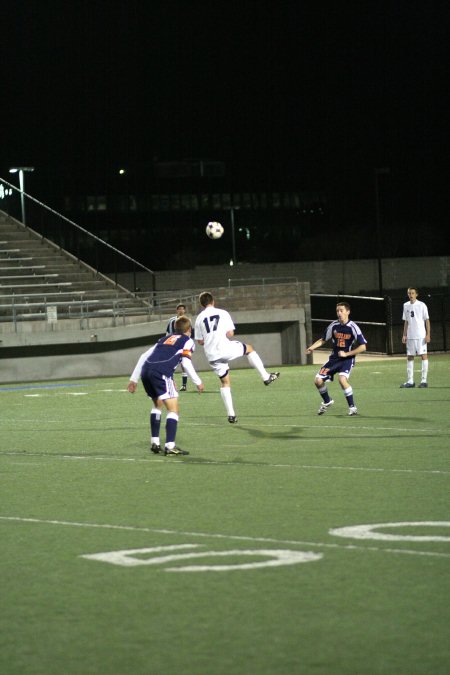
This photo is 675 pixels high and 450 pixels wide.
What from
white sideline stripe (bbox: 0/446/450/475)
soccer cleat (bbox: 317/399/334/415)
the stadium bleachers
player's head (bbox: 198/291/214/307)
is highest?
the stadium bleachers

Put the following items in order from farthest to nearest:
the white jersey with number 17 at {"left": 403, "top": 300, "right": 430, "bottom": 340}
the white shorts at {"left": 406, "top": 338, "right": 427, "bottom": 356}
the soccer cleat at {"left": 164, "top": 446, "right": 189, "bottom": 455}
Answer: the white jersey with number 17 at {"left": 403, "top": 300, "right": 430, "bottom": 340} → the white shorts at {"left": 406, "top": 338, "right": 427, "bottom": 356} → the soccer cleat at {"left": 164, "top": 446, "right": 189, "bottom": 455}

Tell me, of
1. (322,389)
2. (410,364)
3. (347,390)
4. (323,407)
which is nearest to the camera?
(347,390)

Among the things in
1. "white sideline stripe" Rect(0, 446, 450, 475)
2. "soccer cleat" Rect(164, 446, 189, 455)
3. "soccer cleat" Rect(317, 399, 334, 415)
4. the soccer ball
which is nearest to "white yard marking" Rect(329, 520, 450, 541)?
"white sideline stripe" Rect(0, 446, 450, 475)

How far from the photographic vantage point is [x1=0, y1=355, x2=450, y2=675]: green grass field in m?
5.43

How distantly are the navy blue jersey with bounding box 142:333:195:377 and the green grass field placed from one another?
1.05 m

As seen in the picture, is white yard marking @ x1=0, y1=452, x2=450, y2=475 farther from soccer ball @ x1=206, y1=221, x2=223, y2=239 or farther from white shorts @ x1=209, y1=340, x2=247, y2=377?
soccer ball @ x1=206, y1=221, x2=223, y2=239

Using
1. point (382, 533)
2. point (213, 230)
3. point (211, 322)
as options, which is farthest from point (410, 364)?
point (213, 230)

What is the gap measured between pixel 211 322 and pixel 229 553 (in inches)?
380

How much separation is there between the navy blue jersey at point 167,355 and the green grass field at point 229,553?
1050mm

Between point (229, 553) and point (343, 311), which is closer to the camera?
point (229, 553)

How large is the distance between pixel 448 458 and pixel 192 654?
7.58 meters

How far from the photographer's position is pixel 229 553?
768 cm

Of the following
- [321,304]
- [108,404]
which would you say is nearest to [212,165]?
[321,304]

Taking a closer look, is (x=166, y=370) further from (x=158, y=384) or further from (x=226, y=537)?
(x=226, y=537)
